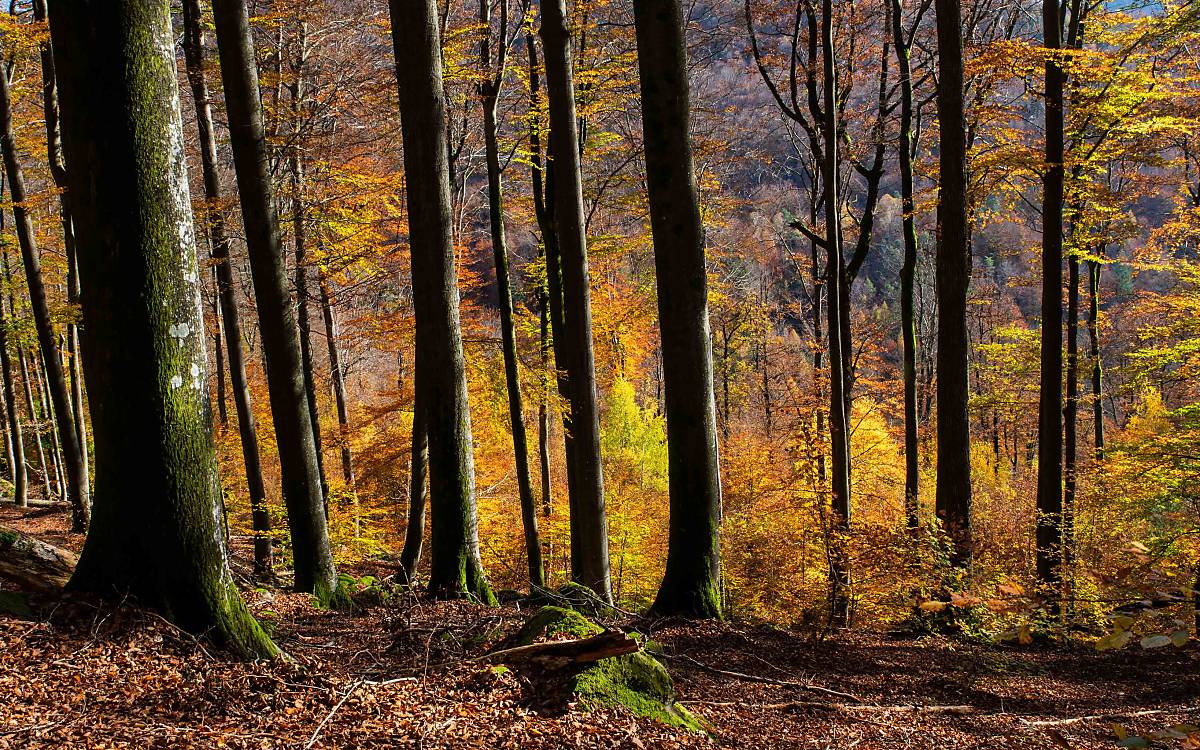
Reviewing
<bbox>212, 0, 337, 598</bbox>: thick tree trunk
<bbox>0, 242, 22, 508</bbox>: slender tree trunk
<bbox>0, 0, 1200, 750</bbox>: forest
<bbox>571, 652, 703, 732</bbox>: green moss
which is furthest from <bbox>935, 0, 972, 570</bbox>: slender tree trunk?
<bbox>0, 242, 22, 508</bbox>: slender tree trunk

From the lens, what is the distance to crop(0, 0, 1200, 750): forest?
10.5ft

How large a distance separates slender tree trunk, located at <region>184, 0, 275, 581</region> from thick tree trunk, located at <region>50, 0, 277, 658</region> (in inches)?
223

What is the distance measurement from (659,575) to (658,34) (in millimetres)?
13260

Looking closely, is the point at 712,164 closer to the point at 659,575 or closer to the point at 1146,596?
the point at 659,575

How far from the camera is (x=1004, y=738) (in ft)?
14.4

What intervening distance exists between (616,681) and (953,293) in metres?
6.89

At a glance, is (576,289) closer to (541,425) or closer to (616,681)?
(616,681)

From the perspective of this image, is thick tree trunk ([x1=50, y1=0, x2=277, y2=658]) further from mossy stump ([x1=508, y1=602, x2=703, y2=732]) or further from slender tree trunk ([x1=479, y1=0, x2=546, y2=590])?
slender tree trunk ([x1=479, y1=0, x2=546, y2=590])

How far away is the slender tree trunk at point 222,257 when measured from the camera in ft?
29.0

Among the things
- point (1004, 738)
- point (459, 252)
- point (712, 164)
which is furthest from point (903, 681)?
point (712, 164)

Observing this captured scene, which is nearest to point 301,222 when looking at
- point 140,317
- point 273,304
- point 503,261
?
point 503,261

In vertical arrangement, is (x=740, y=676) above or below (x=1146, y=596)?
below

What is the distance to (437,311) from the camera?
23.5ft

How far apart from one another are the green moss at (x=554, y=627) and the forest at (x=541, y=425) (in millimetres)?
25
